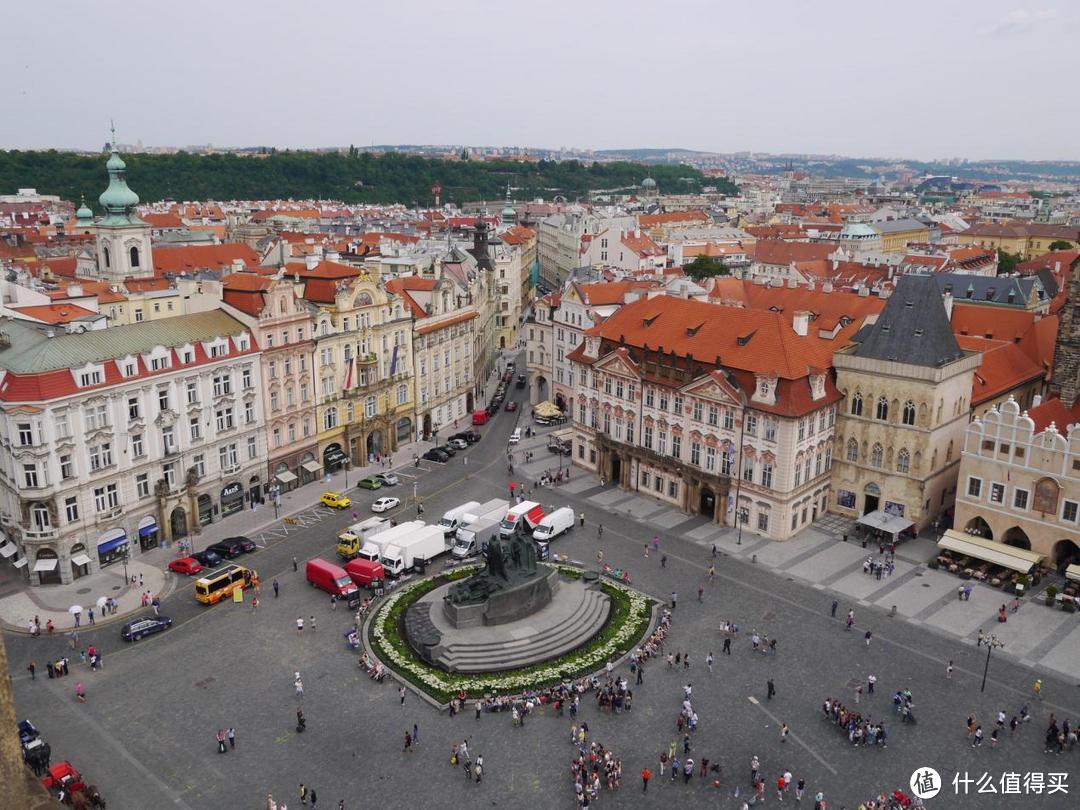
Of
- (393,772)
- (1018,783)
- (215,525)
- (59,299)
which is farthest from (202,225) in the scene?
(1018,783)

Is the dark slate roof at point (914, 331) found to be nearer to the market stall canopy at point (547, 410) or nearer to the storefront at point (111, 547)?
the market stall canopy at point (547, 410)

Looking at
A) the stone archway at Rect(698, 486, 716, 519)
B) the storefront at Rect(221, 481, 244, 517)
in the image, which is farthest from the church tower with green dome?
the stone archway at Rect(698, 486, 716, 519)

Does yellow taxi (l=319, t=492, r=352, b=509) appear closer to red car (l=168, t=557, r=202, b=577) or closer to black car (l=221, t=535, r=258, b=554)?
black car (l=221, t=535, r=258, b=554)

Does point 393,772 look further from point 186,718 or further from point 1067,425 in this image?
point 1067,425

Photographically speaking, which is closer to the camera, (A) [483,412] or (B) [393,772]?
(B) [393,772]

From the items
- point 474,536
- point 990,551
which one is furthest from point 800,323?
point 474,536

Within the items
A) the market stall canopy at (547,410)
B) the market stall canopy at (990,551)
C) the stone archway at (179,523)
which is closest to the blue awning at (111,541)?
the stone archway at (179,523)

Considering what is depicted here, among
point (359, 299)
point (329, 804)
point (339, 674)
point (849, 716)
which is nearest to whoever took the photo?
point (329, 804)

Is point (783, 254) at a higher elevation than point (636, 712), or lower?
higher
